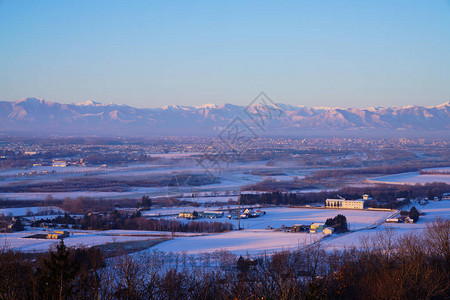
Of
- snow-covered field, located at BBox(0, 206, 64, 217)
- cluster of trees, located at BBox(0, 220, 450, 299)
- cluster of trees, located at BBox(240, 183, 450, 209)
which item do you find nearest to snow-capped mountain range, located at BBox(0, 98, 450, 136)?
cluster of trees, located at BBox(240, 183, 450, 209)

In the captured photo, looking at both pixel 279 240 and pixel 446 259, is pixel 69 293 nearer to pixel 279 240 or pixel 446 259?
→ pixel 446 259

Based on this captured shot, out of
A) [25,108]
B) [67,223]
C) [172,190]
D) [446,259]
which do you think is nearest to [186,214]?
[67,223]

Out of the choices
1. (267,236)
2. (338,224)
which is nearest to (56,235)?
(267,236)

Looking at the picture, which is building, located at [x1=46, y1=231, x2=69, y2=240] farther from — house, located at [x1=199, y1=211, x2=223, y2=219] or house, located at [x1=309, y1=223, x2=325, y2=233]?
house, located at [x1=309, y1=223, x2=325, y2=233]

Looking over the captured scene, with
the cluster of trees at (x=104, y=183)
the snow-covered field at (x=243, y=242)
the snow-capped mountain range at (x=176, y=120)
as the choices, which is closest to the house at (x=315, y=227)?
the snow-covered field at (x=243, y=242)

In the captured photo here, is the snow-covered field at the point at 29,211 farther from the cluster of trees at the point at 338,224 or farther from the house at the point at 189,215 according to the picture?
the cluster of trees at the point at 338,224

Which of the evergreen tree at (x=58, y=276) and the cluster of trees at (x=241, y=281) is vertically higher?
the evergreen tree at (x=58, y=276)

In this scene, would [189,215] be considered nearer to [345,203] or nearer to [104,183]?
[345,203]

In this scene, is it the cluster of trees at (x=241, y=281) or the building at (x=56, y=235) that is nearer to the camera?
the cluster of trees at (x=241, y=281)
